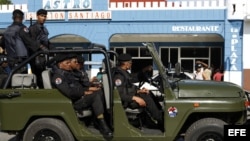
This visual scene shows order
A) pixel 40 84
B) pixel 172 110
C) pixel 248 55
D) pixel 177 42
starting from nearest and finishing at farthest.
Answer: pixel 172 110
pixel 40 84
pixel 248 55
pixel 177 42

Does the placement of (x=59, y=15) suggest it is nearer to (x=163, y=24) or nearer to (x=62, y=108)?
(x=163, y=24)

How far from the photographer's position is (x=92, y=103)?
605 cm

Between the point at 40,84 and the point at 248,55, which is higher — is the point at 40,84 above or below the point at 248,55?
above

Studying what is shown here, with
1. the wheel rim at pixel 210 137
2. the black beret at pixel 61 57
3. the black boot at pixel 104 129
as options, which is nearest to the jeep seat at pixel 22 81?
the black beret at pixel 61 57

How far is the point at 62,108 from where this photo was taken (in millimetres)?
6047

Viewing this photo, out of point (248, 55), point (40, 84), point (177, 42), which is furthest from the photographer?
point (177, 42)

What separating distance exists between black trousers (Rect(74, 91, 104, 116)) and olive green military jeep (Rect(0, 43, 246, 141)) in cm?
8

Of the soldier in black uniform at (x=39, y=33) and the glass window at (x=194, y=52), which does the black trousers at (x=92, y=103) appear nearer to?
the soldier in black uniform at (x=39, y=33)

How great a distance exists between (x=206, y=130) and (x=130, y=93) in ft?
3.81

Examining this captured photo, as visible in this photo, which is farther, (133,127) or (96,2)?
(96,2)

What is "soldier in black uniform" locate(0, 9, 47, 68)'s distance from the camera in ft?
22.7

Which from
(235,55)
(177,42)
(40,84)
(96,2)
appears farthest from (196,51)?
(40,84)

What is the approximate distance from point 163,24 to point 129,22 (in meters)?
1.82

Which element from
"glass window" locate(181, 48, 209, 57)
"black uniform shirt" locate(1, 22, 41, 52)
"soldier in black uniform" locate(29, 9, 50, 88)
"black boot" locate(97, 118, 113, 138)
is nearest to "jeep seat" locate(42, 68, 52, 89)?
"soldier in black uniform" locate(29, 9, 50, 88)
